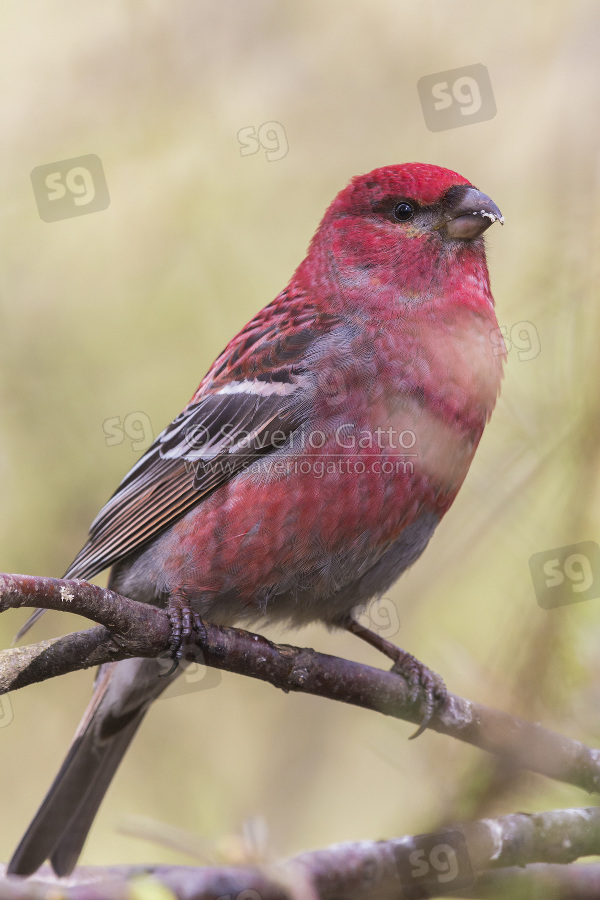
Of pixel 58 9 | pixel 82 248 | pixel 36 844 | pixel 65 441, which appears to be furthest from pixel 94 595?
pixel 58 9

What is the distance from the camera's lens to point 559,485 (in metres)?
3.20

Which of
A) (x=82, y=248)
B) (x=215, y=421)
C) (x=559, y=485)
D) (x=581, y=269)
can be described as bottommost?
(x=559, y=485)

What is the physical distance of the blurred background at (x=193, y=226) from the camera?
5.73 metres

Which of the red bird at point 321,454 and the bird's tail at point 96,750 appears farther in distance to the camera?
the bird's tail at point 96,750

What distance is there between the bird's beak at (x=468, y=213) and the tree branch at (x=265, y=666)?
2188 mm

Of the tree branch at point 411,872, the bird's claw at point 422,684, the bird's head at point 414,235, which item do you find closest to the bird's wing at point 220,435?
the bird's head at point 414,235

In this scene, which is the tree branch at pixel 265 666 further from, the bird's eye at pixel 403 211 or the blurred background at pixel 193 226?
the bird's eye at pixel 403 211

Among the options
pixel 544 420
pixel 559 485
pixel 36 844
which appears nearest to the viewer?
pixel 559 485

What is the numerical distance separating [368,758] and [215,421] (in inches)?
106

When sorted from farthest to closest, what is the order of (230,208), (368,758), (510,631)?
(230,208)
(368,758)
(510,631)

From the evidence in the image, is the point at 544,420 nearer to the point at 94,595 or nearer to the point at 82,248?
the point at 94,595

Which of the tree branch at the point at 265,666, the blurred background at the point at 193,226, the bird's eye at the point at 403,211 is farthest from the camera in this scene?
the blurred background at the point at 193,226

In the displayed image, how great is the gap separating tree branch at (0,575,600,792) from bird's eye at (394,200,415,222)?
225 centimetres

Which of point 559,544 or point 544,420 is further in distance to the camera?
point 544,420
